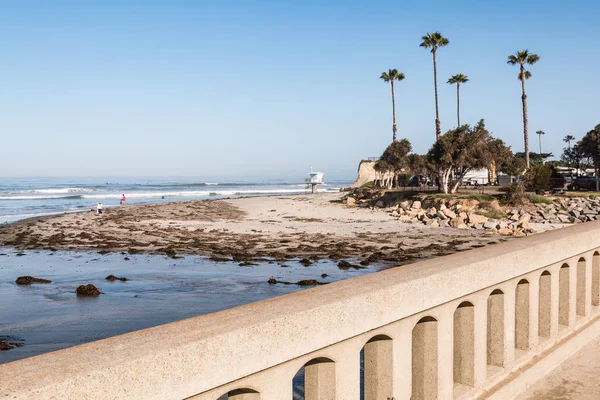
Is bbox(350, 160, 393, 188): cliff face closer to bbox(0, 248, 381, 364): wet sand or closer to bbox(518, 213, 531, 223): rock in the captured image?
bbox(518, 213, 531, 223): rock

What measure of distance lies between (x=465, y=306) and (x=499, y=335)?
0.53 metres

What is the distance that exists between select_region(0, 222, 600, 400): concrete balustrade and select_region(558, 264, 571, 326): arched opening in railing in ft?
0.04

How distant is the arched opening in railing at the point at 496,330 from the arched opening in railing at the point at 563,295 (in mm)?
1395

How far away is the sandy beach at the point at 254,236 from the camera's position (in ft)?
81.8

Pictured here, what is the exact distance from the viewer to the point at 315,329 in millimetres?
2652

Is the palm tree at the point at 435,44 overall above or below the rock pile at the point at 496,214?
above

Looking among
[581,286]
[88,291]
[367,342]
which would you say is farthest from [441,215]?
[367,342]

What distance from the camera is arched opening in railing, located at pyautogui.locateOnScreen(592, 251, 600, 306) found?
6.11m

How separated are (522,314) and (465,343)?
100 cm

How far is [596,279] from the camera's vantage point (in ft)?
20.4

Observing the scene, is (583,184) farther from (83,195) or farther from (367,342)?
(83,195)

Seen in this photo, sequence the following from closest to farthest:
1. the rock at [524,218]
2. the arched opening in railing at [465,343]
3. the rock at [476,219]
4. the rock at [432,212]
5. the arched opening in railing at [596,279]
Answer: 1. the arched opening in railing at [465,343]
2. the arched opening in railing at [596,279]
3. the rock at [524,218]
4. the rock at [476,219]
5. the rock at [432,212]

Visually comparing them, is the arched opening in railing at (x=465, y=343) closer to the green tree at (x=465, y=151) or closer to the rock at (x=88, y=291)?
the rock at (x=88, y=291)

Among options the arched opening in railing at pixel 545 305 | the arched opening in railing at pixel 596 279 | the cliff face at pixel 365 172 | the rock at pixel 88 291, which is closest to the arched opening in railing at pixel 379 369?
the arched opening in railing at pixel 545 305
